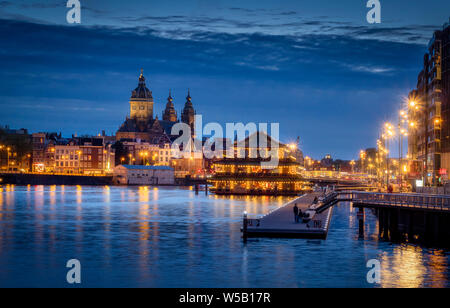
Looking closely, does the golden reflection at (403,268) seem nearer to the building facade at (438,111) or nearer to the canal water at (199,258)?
the canal water at (199,258)

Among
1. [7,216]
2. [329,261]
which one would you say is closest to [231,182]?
[7,216]

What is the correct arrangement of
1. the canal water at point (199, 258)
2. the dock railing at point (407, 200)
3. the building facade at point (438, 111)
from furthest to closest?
the building facade at point (438, 111) < the dock railing at point (407, 200) < the canal water at point (199, 258)

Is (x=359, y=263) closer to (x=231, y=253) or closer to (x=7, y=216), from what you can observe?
(x=231, y=253)

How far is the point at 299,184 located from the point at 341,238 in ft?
322

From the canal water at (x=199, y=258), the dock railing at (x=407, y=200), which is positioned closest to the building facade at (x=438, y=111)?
the dock railing at (x=407, y=200)

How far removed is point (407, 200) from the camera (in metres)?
61.0

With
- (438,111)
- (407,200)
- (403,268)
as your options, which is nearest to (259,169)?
(438,111)

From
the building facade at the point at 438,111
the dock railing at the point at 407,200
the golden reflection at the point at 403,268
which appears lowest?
the golden reflection at the point at 403,268

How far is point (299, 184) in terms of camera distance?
158000mm

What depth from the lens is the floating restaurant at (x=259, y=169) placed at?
155m

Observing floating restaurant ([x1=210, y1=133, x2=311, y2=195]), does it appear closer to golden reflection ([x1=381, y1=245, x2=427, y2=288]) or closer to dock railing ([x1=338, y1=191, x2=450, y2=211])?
dock railing ([x1=338, y1=191, x2=450, y2=211])

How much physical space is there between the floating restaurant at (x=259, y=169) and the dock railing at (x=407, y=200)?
88.2 m

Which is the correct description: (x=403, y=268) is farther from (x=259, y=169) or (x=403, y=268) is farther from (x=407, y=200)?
(x=259, y=169)

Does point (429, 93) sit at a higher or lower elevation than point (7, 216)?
higher
